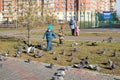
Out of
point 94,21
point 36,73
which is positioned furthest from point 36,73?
point 94,21

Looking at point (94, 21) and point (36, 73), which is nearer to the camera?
point (36, 73)

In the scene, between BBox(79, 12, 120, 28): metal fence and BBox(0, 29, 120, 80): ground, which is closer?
BBox(0, 29, 120, 80): ground

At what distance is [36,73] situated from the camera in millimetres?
10656

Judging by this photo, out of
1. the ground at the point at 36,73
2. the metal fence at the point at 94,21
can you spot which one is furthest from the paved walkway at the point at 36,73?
the metal fence at the point at 94,21

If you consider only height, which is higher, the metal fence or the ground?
the metal fence

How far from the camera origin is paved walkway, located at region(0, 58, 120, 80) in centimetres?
982

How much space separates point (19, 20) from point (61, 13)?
75.0 metres

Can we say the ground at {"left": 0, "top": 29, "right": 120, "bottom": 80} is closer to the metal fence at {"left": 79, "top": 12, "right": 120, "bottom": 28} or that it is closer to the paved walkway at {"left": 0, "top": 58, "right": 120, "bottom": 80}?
the paved walkway at {"left": 0, "top": 58, "right": 120, "bottom": 80}

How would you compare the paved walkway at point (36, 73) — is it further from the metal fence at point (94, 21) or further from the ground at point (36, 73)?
the metal fence at point (94, 21)

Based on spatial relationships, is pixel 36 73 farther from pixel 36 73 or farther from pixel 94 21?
pixel 94 21

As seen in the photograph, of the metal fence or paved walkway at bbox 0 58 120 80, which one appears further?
the metal fence

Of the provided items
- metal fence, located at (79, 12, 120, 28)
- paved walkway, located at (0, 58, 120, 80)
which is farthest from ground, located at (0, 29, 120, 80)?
metal fence, located at (79, 12, 120, 28)

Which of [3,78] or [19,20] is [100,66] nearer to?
[3,78]

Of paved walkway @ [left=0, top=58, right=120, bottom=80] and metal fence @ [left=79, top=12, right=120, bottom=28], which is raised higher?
metal fence @ [left=79, top=12, right=120, bottom=28]
